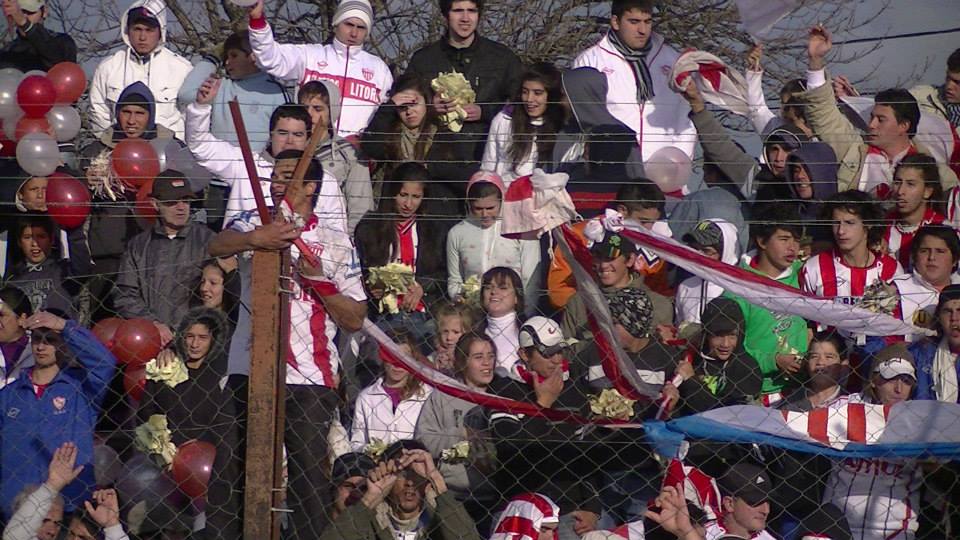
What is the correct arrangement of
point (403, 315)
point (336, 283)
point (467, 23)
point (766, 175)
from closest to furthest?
point (336, 283)
point (403, 315)
point (766, 175)
point (467, 23)

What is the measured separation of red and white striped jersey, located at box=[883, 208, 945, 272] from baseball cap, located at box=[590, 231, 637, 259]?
A: 115 cm

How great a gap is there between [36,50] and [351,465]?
3.50 meters

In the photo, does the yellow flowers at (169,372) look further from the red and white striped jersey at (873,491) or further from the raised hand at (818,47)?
the raised hand at (818,47)

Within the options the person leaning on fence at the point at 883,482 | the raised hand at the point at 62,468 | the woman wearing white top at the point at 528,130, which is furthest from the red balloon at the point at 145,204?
the person leaning on fence at the point at 883,482

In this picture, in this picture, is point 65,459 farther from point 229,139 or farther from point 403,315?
point 229,139

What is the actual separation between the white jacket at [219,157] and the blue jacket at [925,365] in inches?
Result: 117

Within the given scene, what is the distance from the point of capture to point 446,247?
26.2 feet

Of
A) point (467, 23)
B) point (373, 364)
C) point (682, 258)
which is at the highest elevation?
point (467, 23)

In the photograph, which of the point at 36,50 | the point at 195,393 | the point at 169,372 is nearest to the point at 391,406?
the point at 195,393

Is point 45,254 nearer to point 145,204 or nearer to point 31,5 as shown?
point 145,204

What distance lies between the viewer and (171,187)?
7.84 metres

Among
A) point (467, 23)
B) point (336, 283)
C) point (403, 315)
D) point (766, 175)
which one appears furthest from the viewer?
point (467, 23)

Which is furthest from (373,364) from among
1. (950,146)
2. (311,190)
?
(950,146)

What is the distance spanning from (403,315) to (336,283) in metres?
0.58
